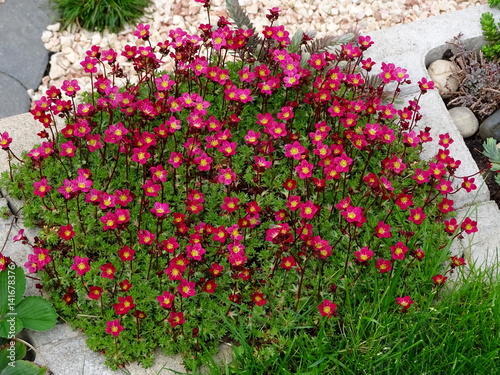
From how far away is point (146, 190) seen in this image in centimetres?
393

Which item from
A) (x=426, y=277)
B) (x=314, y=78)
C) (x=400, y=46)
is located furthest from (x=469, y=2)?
(x=426, y=277)

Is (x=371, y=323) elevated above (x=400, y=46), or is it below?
below

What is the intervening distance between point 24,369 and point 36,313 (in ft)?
1.05

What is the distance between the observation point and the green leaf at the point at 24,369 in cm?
351

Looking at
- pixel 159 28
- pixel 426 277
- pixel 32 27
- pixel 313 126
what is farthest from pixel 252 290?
pixel 32 27

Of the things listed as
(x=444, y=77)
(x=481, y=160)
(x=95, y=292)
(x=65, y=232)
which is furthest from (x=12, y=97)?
(x=481, y=160)

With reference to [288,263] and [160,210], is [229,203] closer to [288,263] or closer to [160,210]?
[160,210]

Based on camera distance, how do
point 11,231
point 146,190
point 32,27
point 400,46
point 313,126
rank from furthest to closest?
1. point 32,27
2. point 400,46
3. point 313,126
4. point 11,231
5. point 146,190

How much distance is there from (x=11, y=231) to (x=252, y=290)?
5.34 ft

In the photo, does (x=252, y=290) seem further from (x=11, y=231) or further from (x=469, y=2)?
(x=469, y=2)

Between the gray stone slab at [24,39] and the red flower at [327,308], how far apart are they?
3.42 m

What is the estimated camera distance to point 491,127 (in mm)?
5031

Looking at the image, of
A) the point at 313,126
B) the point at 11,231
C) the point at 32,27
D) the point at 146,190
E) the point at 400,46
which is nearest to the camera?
the point at 146,190

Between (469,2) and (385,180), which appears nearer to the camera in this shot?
(385,180)
